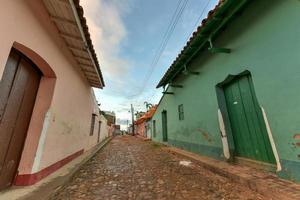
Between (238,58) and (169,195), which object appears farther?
(238,58)

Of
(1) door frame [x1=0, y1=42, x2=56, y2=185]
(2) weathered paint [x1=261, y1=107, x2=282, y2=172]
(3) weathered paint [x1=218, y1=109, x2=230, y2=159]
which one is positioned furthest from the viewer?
(3) weathered paint [x1=218, y1=109, x2=230, y2=159]

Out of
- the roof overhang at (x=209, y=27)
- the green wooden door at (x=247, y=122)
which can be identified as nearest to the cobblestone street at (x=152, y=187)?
the green wooden door at (x=247, y=122)

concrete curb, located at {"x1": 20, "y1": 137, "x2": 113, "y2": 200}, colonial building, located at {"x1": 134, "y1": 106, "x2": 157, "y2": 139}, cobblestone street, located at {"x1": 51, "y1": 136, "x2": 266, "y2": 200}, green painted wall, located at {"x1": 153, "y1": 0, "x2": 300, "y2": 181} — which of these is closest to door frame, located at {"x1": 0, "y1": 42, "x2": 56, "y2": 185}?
concrete curb, located at {"x1": 20, "y1": 137, "x2": 113, "y2": 200}

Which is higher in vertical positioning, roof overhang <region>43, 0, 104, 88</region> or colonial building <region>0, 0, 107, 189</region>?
roof overhang <region>43, 0, 104, 88</region>

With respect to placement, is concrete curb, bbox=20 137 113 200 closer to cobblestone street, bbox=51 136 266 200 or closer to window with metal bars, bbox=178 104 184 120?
cobblestone street, bbox=51 136 266 200

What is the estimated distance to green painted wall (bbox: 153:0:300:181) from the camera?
A: 8.25ft

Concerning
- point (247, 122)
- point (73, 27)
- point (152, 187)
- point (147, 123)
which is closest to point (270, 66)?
point (247, 122)

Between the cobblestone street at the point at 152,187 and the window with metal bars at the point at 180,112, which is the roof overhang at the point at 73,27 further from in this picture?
the window with metal bars at the point at 180,112

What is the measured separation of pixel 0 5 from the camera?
1648 millimetres

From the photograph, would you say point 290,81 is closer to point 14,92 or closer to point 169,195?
point 169,195

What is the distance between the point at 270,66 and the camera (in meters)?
2.91

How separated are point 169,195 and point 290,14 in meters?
3.85

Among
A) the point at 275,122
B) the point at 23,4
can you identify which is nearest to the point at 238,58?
the point at 275,122

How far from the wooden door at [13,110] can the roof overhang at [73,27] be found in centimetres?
97
